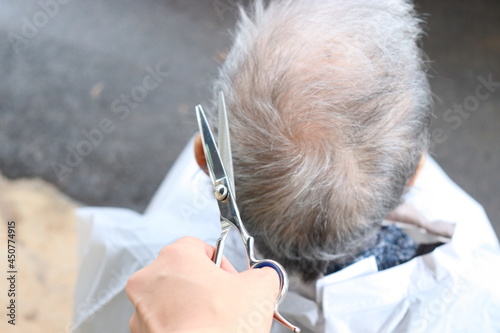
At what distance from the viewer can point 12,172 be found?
1407mm

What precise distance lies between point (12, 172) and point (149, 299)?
1086mm

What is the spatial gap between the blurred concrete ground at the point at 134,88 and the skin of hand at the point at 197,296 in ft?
2.92

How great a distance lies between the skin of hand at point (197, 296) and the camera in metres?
0.47

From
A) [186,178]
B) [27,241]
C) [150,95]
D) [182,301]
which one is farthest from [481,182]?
[27,241]

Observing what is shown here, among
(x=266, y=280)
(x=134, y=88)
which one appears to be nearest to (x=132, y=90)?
(x=134, y=88)

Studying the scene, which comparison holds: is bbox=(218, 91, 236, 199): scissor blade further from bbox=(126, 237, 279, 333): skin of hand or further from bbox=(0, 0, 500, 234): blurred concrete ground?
bbox=(0, 0, 500, 234): blurred concrete ground

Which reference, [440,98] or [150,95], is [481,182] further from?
[150,95]

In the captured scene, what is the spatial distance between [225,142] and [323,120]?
0.40 ft

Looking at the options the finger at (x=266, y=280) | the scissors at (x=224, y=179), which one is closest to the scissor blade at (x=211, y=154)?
the scissors at (x=224, y=179)

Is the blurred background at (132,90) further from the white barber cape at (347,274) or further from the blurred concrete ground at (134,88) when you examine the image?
the white barber cape at (347,274)

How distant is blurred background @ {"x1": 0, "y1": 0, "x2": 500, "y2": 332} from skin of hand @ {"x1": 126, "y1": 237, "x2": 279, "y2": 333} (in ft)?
2.91

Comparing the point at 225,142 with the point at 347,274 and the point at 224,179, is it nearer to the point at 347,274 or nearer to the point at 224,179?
the point at 224,179

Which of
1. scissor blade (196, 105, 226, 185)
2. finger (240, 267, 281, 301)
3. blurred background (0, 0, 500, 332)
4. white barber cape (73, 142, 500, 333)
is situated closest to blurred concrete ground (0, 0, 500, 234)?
blurred background (0, 0, 500, 332)

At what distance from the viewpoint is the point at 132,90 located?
152cm
